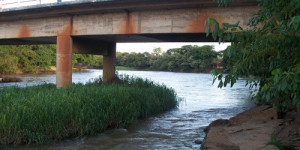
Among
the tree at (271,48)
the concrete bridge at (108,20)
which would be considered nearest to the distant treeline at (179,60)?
the concrete bridge at (108,20)

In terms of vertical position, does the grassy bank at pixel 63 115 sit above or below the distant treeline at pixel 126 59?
below

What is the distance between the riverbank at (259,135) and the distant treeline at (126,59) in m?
40.4

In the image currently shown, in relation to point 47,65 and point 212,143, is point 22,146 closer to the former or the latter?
point 212,143

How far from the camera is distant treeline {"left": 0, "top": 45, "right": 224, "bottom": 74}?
4559 cm

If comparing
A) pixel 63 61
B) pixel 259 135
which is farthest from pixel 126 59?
pixel 259 135

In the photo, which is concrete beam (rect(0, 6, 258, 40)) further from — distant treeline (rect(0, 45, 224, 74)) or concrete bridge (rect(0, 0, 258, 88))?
distant treeline (rect(0, 45, 224, 74))

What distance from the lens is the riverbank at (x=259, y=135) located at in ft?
19.0

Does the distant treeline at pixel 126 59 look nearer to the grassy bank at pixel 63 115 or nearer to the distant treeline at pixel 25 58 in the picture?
the distant treeline at pixel 25 58

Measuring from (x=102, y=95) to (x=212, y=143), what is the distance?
4653 millimetres

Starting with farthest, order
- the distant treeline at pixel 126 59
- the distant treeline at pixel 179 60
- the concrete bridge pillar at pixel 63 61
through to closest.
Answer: the distant treeline at pixel 179 60, the distant treeline at pixel 126 59, the concrete bridge pillar at pixel 63 61

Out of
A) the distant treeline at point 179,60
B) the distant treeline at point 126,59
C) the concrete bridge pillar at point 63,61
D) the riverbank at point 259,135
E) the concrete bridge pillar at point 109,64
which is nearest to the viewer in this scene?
the riverbank at point 259,135

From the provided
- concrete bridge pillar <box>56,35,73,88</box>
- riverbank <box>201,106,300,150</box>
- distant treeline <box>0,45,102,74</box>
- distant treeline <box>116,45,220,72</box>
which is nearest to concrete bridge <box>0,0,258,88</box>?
concrete bridge pillar <box>56,35,73,88</box>

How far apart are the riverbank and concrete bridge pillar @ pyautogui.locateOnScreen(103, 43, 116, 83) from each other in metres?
8.71

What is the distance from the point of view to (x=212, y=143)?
21.3 ft
